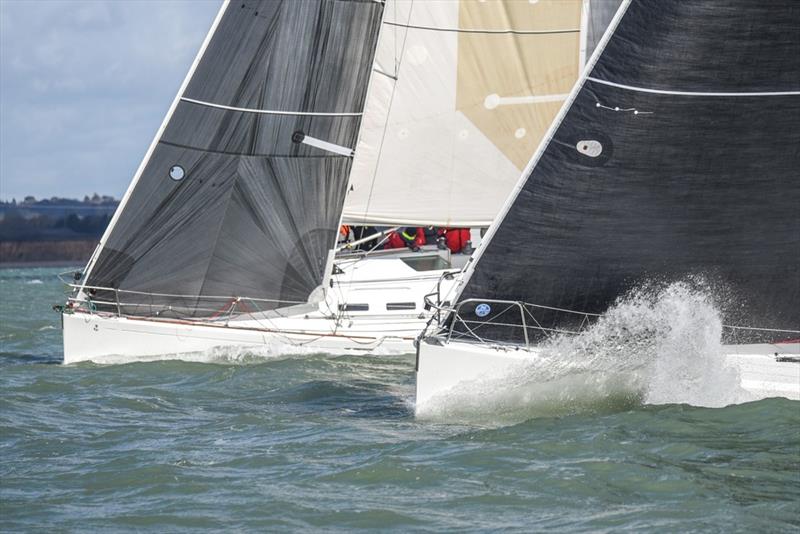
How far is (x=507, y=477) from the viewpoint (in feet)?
Result: 28.7

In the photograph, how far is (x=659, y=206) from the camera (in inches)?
409

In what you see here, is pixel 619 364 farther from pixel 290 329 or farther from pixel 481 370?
pixel 290 329

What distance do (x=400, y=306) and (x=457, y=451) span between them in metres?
7.07

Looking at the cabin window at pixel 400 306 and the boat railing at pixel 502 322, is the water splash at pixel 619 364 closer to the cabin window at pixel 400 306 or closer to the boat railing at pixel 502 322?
the boat railing at pixel 502 322

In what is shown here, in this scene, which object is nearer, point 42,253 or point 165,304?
point 165,304

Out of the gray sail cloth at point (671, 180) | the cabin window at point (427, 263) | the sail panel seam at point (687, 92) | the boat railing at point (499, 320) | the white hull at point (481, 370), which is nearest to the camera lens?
the gray sail cloth at point (671, 180)

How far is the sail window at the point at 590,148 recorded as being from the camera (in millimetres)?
10219

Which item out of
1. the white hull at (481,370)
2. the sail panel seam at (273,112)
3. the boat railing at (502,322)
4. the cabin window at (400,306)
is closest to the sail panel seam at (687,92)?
the boat railing at (502,322)

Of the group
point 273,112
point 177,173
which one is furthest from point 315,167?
point 177,173

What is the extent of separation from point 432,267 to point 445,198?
0.89 meters

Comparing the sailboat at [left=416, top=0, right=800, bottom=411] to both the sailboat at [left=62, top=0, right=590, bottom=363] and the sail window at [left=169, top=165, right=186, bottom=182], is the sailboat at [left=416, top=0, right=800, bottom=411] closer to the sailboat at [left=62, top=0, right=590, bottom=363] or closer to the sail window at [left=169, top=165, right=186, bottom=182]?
the sailboat at [left=62, top=0, right=590, bottom=363]

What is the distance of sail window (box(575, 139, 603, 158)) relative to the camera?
33.5ft

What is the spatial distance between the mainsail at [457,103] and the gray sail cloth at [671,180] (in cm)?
634

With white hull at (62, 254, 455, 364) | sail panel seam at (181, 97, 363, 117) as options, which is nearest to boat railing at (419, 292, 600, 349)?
white hull at (62, 254, 455, 364)
